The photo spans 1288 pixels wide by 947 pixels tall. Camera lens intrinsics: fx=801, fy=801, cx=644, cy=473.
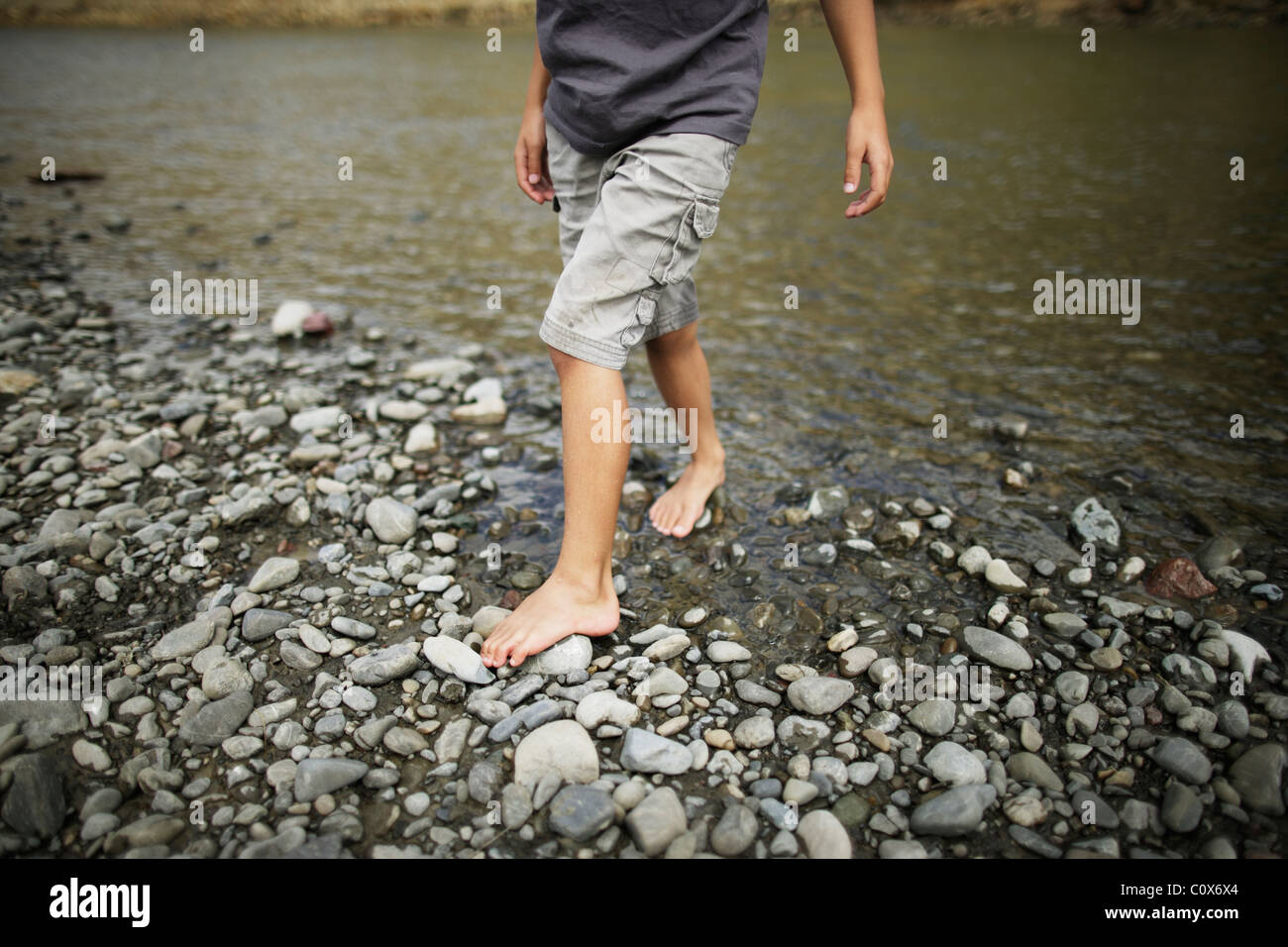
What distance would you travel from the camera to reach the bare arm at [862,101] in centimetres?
222

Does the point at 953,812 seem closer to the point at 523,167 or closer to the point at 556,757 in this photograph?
the point at 556,757

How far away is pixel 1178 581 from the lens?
8.39 ft

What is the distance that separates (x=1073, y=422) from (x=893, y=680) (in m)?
1.93

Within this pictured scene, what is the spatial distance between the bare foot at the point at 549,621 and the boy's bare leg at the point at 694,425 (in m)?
0.61

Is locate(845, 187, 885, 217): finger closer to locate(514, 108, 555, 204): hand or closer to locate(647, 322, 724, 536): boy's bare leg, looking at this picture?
locate(647, 322, 724, 536): boy's bare leg

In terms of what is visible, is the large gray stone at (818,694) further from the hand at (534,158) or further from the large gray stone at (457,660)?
the hand at (534,158)

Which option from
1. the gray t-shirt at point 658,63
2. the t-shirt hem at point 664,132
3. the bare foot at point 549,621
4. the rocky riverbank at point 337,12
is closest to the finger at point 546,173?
the t-shirt hem at point 664,132

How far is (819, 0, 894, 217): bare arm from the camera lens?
7.30ft

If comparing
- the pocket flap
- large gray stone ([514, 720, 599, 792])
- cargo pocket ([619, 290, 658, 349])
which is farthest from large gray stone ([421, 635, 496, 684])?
the pocket flap

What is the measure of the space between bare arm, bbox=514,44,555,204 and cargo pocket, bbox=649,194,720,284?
0.70 meters

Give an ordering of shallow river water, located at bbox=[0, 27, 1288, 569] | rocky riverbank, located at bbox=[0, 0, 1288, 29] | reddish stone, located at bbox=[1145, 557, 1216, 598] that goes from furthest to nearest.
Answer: rocky riverbank, located at bbox=[0, 0, 1288, 29]
shallow river water, located at bbox=[0, 27, 1288, 569]
reddish stone, located at bbox=[1145, 557, 1216, 598]

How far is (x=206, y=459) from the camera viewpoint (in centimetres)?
328

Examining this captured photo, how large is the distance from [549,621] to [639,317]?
90 cm
